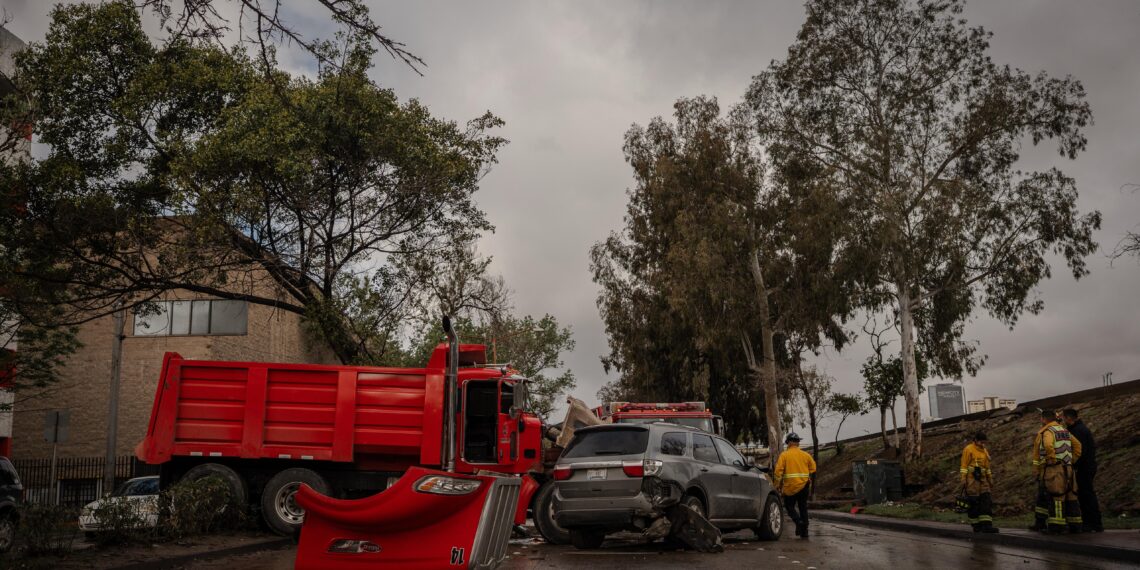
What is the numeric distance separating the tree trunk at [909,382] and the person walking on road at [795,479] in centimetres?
1483

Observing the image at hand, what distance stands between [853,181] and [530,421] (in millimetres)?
20603

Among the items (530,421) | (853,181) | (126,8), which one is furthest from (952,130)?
(126,8)

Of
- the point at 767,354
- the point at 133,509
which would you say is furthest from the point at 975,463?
the point at 767,354

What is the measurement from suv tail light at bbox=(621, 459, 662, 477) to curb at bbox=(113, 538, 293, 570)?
5422 mm

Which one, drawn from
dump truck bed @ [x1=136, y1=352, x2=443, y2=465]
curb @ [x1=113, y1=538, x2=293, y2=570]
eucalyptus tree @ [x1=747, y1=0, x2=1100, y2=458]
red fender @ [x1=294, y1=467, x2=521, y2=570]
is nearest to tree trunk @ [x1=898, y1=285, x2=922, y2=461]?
eucalyptus tree @ [x1=747, y1=0, x2=1100, y2=458]

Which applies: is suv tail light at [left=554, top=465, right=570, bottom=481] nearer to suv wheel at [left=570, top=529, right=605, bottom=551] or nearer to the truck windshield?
suv wheel at [left=570, top=529, right=605, bottom=551]

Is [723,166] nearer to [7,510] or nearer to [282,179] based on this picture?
[282,179]

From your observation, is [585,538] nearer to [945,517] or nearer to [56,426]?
[945,517]

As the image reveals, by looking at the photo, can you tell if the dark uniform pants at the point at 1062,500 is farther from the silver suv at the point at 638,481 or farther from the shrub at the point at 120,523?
the shrub at the point at 120,523

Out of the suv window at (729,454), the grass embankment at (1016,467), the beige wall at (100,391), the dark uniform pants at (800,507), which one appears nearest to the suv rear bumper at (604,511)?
the suv window at (729,454)

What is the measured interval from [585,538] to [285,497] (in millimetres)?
5187

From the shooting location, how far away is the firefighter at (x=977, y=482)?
596 inches

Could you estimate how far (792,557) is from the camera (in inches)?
481

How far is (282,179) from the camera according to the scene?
64.5ft
